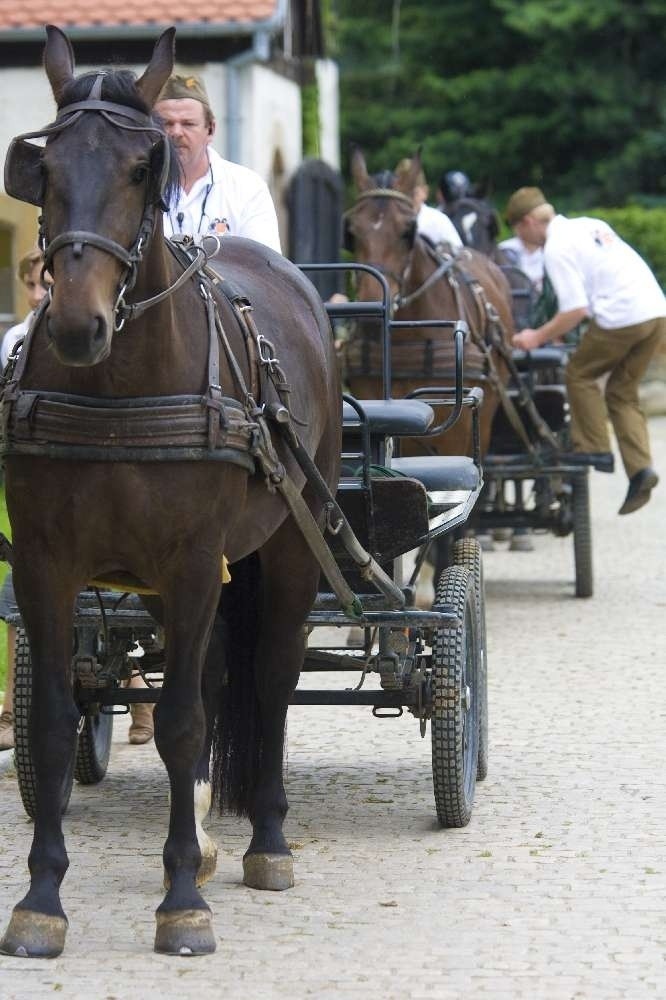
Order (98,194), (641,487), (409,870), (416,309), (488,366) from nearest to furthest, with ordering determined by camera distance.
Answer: (98,194)
(409,870)
(416,309)
(488,366)
(641,487)

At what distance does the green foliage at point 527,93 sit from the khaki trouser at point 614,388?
21402 mm

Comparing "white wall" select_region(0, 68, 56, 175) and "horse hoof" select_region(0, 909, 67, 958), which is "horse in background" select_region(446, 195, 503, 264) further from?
"horse hoof" select_region(0, 909, 67, 958)

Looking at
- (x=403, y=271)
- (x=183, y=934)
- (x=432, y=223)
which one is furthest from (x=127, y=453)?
(x=432, y=223)

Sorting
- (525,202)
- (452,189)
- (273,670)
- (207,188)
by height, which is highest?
→ (452,189)

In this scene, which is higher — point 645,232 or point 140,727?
point 645,232

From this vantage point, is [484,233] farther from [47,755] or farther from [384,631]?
[47,755]

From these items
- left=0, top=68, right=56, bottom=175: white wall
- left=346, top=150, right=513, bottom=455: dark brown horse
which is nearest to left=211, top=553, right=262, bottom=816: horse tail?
left=346, top=150, right=513, bottom=455: dark brown horse

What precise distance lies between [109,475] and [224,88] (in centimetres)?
1468

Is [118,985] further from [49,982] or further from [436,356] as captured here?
[436,356]

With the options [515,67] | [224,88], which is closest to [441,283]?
[224,88]

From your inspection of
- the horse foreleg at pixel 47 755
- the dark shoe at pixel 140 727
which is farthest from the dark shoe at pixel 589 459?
the horse foreleg at pixel 47 755

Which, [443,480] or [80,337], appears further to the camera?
[443,480]

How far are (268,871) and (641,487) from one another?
679 cm

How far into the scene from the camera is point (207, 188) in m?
6.50
